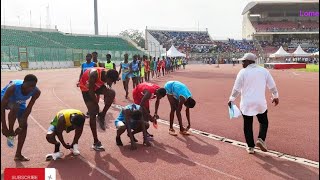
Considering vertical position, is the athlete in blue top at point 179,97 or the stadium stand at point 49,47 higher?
the stadium stand at point 49,47

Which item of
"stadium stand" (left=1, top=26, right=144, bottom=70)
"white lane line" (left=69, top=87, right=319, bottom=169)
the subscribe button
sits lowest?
"white lane line" (left=69, top=87, right=319, bottom=169)

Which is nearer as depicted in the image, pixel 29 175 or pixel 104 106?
pixel 29 175

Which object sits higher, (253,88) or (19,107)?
(253,88)

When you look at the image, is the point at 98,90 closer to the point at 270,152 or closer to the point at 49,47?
the point at 270,152

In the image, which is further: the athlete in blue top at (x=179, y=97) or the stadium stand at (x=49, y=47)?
the stadium stand at (x=49, y=47)

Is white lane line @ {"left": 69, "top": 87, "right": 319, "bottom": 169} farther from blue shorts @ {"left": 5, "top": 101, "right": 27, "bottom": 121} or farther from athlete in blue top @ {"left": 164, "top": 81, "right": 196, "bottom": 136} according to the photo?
blue shorts @ {"left": 5, "top": 101, "right": 27, "bottom": 121}

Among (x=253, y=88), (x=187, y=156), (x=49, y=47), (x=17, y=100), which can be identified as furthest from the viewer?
(x=49, y=47)

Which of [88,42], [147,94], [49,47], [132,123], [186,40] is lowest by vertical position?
[132,123]

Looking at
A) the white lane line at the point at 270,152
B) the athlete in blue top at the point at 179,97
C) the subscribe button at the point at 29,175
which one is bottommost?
the white lane line at the point at 270,152

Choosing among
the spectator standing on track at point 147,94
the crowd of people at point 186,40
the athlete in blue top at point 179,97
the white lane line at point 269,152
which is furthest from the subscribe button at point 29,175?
the crowd of people at point 186,40

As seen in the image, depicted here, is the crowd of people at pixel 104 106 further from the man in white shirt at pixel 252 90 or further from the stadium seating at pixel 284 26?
the stadium seating at pixel 284 26

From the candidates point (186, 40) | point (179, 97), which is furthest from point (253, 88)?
point (186, 40)

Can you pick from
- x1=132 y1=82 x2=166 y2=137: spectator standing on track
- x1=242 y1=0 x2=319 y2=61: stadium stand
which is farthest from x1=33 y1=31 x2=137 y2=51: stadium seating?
x1=132 y1=82 x2=166 y2=137: spectator standing on track

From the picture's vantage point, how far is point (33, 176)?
3732 mm
